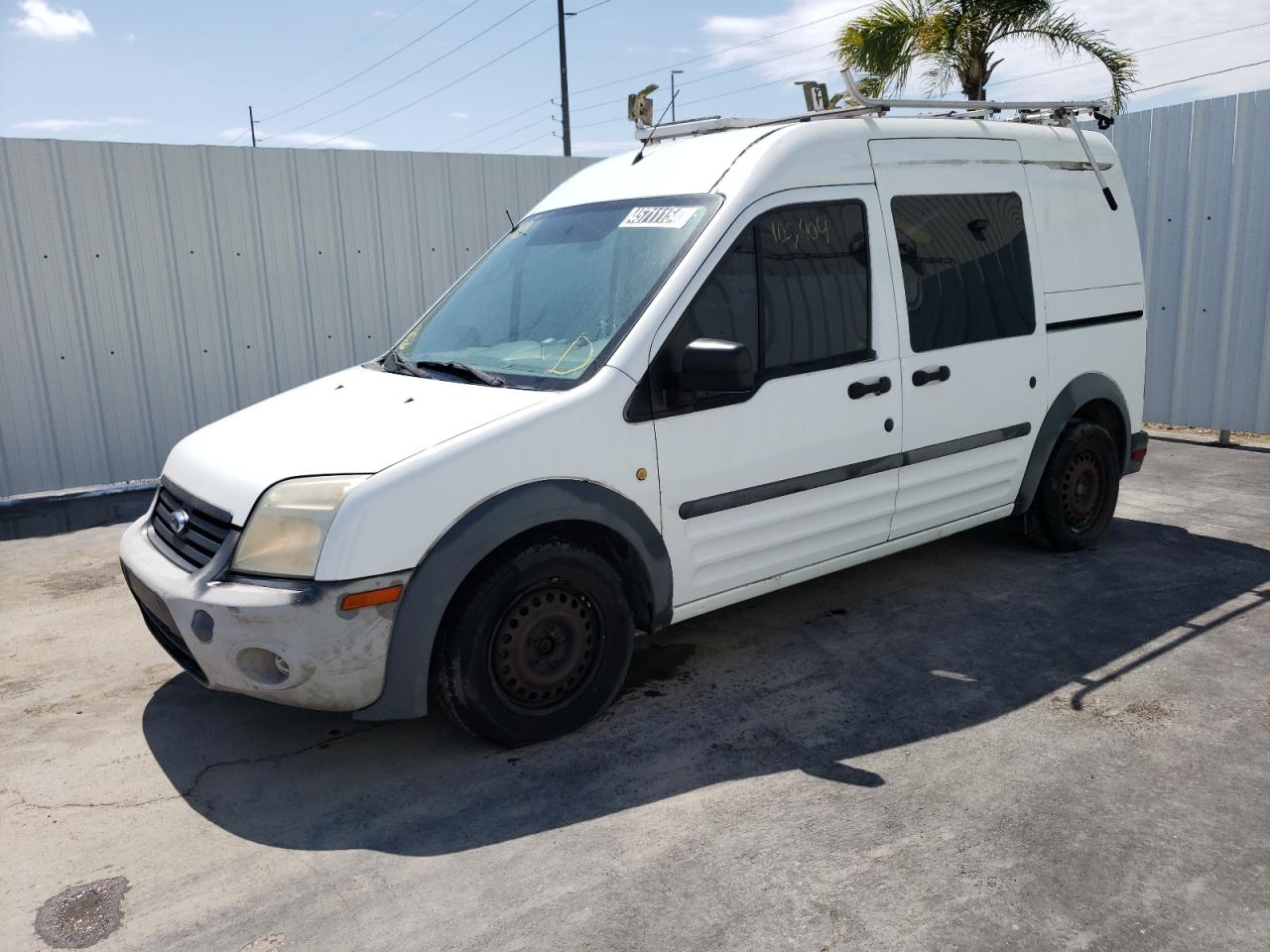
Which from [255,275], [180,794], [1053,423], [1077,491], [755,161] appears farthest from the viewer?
[255,275]

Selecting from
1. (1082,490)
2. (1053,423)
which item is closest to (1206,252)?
(1082,490)

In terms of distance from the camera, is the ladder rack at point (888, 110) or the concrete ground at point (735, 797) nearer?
the concrete ground at point (735, 797)

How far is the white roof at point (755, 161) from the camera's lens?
403 centimetres

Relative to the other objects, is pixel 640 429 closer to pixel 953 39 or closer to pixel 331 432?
pixel 331 432

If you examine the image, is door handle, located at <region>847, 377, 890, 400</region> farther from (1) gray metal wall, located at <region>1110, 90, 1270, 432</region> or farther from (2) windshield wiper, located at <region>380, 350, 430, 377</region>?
(1) gray metal wall, located at <region>1110, 90, 1270, 432</region>

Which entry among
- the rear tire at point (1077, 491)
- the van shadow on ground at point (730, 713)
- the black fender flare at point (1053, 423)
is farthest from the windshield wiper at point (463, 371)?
the rear tire at point (1077, 491)

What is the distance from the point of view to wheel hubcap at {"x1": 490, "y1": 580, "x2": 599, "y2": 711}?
3.54 metres

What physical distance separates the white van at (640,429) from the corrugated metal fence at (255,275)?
13.2ft

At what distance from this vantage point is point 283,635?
3217mm

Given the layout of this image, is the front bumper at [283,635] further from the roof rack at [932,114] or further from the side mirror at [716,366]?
the roof rack at [932,114]

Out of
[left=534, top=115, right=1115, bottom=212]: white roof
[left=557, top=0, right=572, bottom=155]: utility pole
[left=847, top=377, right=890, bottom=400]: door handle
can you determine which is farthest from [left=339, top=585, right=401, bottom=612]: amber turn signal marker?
[left=557, top=0, right=572, bottom=155]: utility pole

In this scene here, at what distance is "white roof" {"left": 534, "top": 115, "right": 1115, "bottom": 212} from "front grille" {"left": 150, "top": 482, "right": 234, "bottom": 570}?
2057 millimetres

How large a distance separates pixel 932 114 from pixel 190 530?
3.98m

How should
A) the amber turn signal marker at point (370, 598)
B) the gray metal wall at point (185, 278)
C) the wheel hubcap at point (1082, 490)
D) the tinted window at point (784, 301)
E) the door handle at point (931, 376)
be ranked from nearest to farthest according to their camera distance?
the amber turn signal marker at point (370, 598) < the tinted window at point (784, 301) < the door handle at point (931, 376) < the wheel hubcap at point (1082, 490) < the gray metal wall at point (185, 278)
